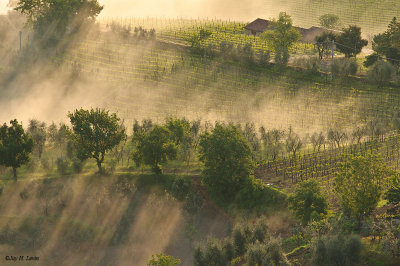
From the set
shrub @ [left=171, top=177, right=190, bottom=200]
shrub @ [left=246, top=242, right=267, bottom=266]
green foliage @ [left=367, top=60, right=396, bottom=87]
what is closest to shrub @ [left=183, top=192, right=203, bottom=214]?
shrub @ [left=171, top=177, right=190, bottom=200]

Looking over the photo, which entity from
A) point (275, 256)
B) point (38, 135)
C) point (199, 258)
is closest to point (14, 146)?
point (38, 135)

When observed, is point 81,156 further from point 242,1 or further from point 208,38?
point 242,1

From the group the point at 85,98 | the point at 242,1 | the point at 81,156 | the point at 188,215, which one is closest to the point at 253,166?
the point at 188,215

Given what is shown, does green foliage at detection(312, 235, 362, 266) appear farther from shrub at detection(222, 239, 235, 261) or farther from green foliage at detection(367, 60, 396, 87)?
green foliage at detection(367, 60, 396, 87)

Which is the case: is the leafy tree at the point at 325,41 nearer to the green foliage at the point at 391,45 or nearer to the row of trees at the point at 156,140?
the green foliage at the point at 391,45

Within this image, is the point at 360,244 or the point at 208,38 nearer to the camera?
the point at 360,244

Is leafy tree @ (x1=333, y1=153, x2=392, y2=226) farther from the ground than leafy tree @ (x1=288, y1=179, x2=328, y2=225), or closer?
farther from the ground

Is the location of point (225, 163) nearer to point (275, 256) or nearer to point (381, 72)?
point (275, 256)

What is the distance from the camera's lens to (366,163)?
48750mm

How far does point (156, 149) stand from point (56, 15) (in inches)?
3067

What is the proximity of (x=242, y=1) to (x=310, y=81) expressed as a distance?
100003 mm

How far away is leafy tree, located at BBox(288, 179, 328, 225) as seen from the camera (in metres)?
52.6

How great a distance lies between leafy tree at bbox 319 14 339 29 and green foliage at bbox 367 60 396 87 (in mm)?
56794

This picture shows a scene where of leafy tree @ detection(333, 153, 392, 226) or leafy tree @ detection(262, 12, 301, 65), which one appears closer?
leafy tree @ detection(333, 153, 392, 226)
